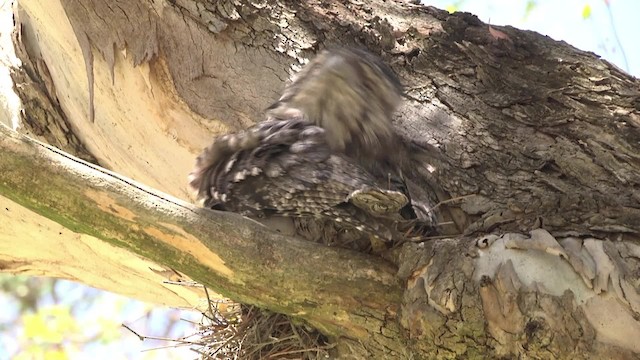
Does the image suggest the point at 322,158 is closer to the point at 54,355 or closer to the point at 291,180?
the point at 291,180

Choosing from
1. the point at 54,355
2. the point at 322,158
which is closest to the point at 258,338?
the point at 322,158

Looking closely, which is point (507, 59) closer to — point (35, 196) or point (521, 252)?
point (521, 252)

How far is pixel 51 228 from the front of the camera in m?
2.71

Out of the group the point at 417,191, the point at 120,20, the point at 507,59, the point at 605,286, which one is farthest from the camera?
the point at 120,20

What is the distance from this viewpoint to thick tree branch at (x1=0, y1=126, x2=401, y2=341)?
5.16ft

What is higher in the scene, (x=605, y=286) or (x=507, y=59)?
(x=507, y=59)

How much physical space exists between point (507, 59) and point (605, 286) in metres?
0.83

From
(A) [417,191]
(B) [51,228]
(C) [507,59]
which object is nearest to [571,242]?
(A) [417,191]

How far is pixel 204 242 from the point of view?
5.21 ft

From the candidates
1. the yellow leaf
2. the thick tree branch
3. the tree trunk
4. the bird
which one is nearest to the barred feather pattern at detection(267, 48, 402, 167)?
the bird

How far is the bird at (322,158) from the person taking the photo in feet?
5.41

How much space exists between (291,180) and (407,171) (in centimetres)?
32

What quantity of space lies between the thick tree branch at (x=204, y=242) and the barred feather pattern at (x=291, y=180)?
0.33ft

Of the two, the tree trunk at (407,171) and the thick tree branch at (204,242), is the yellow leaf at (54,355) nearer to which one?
the tree trunk at (407,171)
